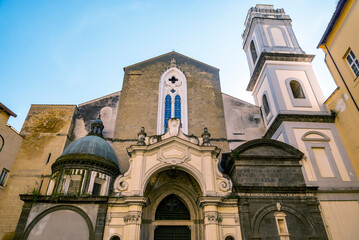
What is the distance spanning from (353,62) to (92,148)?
17.3 metres

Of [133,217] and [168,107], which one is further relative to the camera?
[168,107]

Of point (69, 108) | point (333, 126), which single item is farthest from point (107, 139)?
point (333, 126)

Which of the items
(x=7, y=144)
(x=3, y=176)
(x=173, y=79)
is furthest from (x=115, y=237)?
(x=173, y=79)

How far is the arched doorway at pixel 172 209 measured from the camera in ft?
46.2

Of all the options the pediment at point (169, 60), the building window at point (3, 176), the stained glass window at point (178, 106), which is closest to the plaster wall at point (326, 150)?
the stained glass window at point (178, 106)

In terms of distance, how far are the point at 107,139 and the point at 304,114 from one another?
14732 millimetres

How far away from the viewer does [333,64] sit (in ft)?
55.8

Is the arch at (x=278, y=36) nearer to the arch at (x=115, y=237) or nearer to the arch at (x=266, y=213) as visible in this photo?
the arch at (x=266, y=213)

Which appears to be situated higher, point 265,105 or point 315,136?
point 265,105

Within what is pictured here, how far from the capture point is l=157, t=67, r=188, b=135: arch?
20.7m

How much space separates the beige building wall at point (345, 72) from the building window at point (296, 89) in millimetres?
2028

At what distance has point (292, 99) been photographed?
1834 centimetres

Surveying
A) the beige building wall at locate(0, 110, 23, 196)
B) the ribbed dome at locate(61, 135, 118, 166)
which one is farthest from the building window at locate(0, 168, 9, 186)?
the ribbed dome at locate(61, 135, 118, 166)

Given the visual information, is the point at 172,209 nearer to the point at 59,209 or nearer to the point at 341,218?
the point at 59,209
